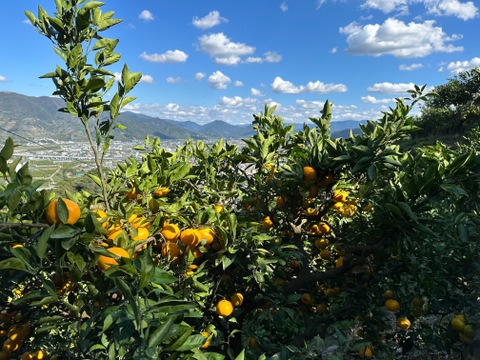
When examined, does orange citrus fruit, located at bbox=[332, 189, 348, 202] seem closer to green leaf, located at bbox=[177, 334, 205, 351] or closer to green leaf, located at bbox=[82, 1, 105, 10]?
green leaf, located at bbox=[177, 334, 205, 351]

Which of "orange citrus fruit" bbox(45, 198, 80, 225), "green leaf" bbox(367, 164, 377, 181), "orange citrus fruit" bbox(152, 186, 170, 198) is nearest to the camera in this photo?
"orange citrus fruit" bbox(45, 198, 80, 225)

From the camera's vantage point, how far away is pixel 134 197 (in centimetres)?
227

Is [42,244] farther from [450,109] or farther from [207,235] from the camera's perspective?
[450,109]

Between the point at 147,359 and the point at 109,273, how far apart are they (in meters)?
0.31

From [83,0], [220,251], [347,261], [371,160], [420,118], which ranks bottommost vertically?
[347,261]

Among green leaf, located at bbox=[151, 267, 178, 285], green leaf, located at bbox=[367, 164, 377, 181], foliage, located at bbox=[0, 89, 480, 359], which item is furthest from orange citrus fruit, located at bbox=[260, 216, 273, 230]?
green leaf, located at bbox=[151, 267, 178, 285]

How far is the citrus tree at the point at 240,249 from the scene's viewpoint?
115cm

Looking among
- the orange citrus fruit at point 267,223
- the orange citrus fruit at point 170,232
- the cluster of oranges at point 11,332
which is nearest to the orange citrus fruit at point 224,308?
the orange citrus fruit at point 170,232

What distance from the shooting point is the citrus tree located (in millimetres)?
1151

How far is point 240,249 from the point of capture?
1.95 metres

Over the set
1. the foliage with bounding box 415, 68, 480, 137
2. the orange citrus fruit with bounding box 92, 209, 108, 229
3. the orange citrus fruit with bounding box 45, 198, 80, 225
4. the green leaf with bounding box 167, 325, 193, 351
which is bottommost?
the green leaf with bounding box 167, 325, 193, 351

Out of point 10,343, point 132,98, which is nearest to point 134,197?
point 132,98

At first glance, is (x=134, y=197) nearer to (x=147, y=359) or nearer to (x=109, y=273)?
(x=109, y=273)

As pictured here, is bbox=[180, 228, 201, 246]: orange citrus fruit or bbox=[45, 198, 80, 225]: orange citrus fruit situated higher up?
bbox=[45, 198, 80, 225]: orange citrus fruit
